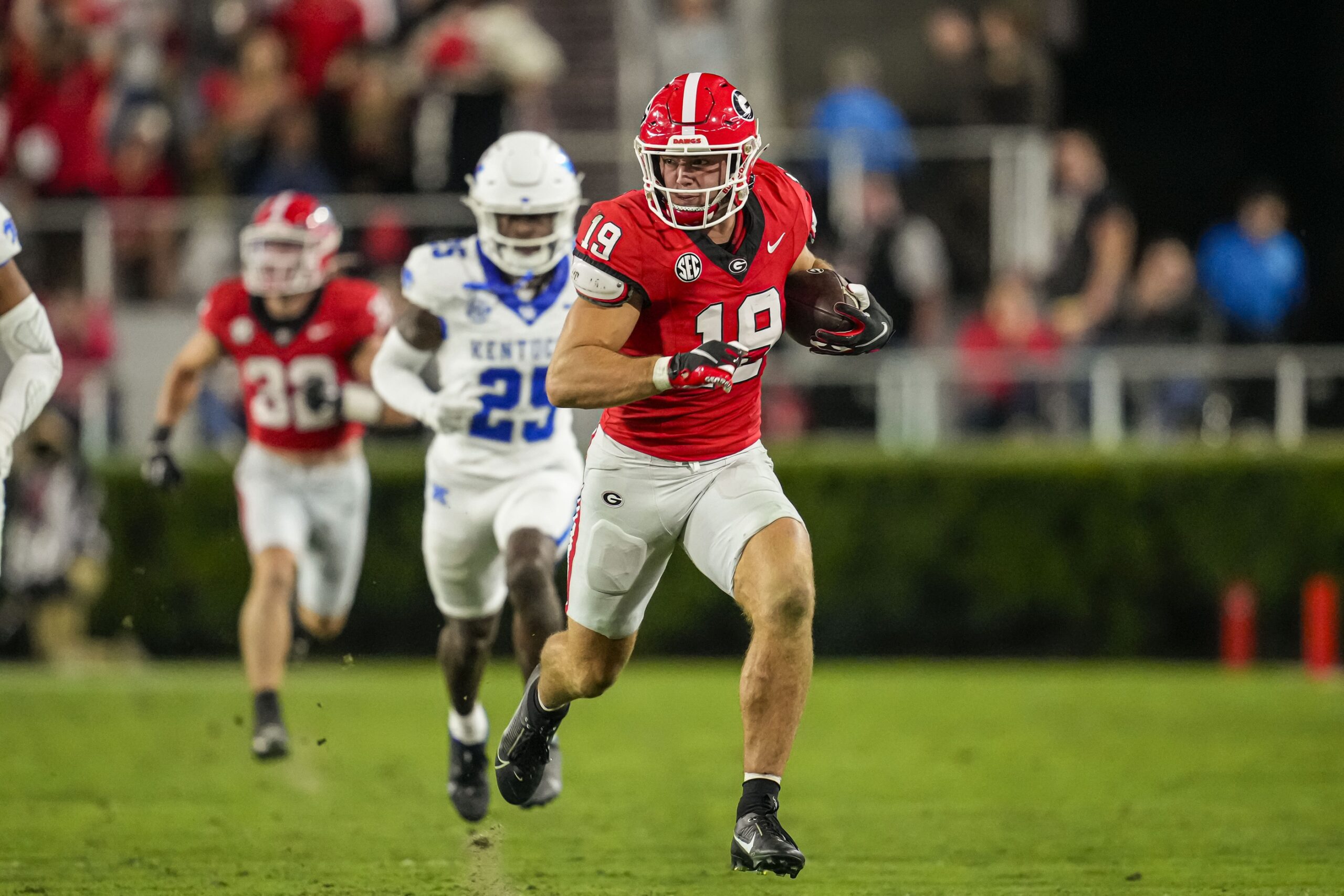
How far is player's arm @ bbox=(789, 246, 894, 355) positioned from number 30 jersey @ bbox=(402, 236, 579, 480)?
1663 millimetres

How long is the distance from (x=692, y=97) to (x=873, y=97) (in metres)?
8.97

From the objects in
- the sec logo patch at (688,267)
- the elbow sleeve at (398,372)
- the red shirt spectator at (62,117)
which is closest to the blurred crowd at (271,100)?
the red shirt spectator at (62,117)

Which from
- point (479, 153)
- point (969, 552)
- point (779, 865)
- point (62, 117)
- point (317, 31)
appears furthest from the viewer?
point (317, 31)

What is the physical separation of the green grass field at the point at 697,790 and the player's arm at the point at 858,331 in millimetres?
1682

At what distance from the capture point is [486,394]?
24.3 ft

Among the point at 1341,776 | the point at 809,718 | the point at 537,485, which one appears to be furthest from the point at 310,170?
the point at 1341,776

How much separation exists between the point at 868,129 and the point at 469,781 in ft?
26.2

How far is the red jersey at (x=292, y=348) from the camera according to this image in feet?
28.0

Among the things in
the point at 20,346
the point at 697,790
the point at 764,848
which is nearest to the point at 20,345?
the point at 20,346

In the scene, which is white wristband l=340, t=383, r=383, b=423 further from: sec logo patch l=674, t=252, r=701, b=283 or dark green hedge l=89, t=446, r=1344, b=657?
dark green hedge l=89, t=446, r=1344, b=657

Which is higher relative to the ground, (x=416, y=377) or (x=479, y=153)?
(x=479, y=153)

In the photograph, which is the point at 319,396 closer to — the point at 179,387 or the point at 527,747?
the point at 179,387

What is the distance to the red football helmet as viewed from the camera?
566 centimetres

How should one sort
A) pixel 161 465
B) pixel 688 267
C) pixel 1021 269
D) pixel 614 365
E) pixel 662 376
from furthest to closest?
pixel 1021 269 < pixel 161 465 < pixel 688 267 < pixel 614 365 < pixel 662 376
